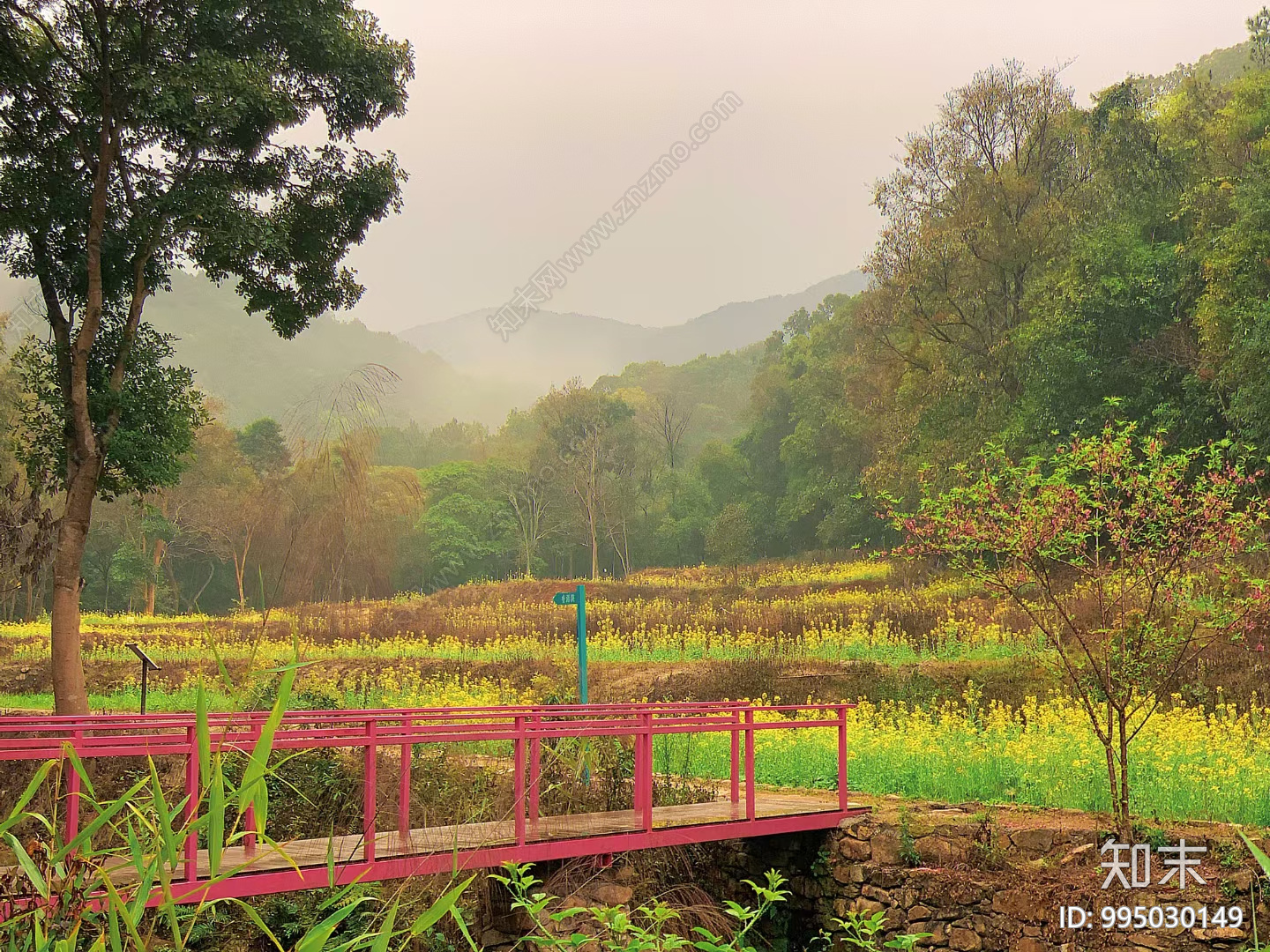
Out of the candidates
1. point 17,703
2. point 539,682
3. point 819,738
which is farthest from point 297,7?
point 17,703

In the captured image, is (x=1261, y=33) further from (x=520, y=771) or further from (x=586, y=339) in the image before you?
(x=586, y=339)

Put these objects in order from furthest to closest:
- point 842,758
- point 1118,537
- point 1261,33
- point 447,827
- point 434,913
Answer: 1. point 1261,33
2. point 1118,537
3. point 842,758
4. point 447,827
5. point 434,913

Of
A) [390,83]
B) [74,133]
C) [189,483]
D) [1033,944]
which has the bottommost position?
[1033,944]

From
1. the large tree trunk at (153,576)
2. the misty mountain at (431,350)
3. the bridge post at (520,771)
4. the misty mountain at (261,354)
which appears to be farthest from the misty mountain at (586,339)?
the bridge post at (520,771)

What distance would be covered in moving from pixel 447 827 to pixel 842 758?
3173 mm

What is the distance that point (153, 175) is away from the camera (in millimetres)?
14422

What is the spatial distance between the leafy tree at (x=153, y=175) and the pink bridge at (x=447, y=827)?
690cm

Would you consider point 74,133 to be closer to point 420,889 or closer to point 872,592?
point 420,889

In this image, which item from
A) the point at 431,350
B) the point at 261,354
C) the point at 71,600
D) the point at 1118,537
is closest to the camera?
the point at 1118,537

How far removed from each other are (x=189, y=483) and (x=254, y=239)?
103 ft

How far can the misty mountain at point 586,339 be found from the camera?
143m

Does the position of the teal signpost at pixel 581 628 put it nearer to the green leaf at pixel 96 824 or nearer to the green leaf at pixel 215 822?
the green leaf at pixel 96 824

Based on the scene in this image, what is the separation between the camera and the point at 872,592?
2734 cm

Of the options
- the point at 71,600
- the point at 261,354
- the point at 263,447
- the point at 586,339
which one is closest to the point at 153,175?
the point at 71,600
